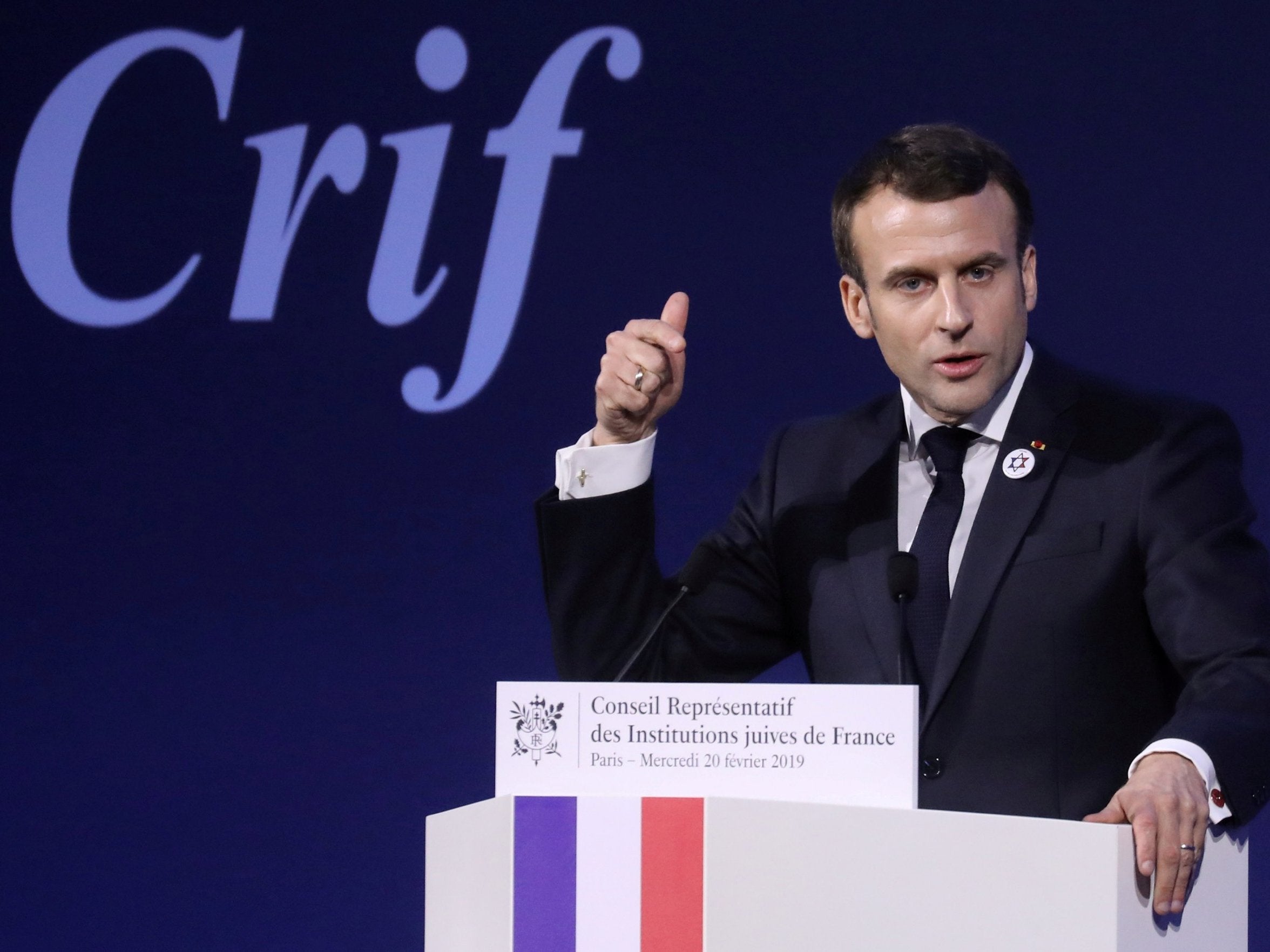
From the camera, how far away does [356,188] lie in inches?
145

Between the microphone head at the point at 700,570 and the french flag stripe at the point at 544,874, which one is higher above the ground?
the microphone head at the point at 700,570

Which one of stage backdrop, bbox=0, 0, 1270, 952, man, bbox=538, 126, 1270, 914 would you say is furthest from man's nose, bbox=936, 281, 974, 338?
stage backdrop, bbox=0, 0, 1270, 952

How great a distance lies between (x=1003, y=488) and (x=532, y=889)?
81cm

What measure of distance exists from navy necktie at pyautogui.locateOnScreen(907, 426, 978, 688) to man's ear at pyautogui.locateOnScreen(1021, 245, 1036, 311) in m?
0.19

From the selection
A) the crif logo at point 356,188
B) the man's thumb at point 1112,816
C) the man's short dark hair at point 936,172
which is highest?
the crif logo at point 356,188

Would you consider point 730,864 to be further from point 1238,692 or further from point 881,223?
point 881,223

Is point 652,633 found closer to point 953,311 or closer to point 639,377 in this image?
point 639,377

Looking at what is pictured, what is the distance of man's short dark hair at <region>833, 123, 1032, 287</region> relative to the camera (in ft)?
6.40

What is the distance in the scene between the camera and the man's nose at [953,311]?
6.29 ft

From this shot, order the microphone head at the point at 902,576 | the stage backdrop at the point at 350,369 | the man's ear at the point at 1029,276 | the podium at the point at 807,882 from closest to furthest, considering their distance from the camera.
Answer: the podium at the point at 807,882, the microphone head at the point at 902,576, the man's ear at the point at 1029,276, the stage backdrop at the point at 350,369

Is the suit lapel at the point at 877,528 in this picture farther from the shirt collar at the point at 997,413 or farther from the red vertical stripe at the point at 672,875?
the red vertical stripe at the point at 672,875

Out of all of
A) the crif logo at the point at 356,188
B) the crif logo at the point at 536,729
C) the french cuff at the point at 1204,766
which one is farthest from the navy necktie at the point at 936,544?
the crif logo at the point at 356,188

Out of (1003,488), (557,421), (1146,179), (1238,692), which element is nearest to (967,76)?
(1146,179)

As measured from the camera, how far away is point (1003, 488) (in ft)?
6.23
